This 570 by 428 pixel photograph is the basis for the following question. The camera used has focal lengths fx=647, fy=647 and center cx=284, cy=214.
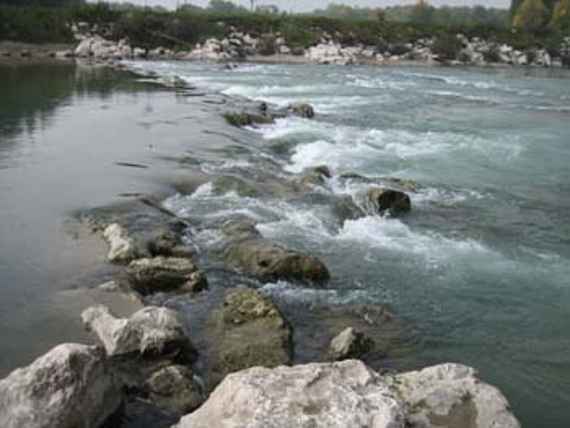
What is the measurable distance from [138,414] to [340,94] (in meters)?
34.0

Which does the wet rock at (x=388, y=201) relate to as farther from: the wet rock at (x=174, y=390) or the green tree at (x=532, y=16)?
the green tree at (x=532, y=16)

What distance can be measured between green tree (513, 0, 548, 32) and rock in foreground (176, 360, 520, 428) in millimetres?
97174

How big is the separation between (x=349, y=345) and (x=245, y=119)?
19.1m

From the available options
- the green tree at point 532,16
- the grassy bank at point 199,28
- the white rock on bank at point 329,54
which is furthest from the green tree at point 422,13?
the white rock on bank at point 329,54

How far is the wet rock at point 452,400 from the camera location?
5621mm

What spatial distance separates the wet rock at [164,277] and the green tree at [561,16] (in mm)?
95950

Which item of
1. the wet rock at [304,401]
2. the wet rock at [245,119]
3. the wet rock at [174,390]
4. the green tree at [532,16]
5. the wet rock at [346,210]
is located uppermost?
the green tree at [532,16]

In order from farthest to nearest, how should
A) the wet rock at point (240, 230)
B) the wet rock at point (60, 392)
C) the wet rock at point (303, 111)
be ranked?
the wet rock at point (303, 111)
the wet rock at point (240, 230)
the wet rock at point (60, 392)

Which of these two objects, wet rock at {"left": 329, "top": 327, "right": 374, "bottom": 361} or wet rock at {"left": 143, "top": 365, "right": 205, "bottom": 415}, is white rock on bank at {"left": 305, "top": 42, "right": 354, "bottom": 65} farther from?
wet rock at {"left": 143, "top": 365, "right": 205, "bottom": 415}

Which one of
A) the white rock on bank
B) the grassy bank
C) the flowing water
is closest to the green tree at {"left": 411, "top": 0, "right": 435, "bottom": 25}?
the grassy bank

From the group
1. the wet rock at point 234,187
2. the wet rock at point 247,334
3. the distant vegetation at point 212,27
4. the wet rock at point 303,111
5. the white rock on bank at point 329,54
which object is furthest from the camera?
the white rock on bank at point 329,54

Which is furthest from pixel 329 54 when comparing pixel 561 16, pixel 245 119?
pixel 561 16

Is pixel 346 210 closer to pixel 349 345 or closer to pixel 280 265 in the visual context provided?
pixel 280 265

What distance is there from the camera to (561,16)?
332ft
